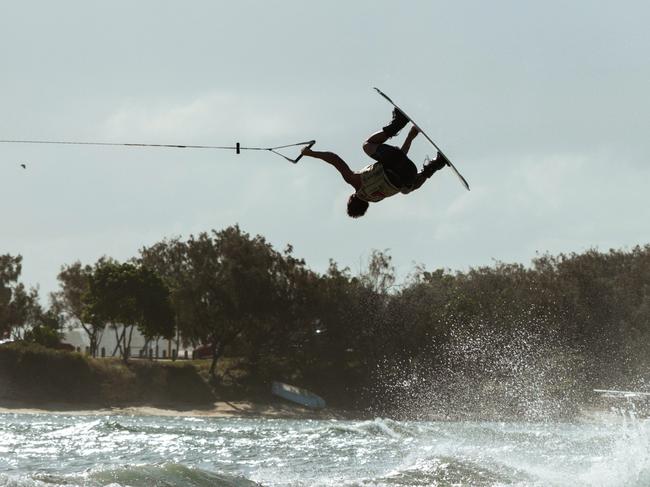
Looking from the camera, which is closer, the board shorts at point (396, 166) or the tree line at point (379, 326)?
the board shorts at point (396, 166)

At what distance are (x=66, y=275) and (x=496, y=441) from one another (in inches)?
1927

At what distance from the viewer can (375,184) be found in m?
11.8

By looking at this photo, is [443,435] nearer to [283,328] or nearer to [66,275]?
[283,328]

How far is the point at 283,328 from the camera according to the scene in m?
53.5

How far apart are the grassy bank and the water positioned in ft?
63.1

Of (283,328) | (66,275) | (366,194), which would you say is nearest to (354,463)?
(366,194)

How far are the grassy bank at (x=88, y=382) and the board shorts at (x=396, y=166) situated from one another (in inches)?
1470

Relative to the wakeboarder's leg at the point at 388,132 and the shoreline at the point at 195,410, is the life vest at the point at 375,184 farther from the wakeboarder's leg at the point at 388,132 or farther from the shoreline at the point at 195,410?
the shoreline at the point at 195,410

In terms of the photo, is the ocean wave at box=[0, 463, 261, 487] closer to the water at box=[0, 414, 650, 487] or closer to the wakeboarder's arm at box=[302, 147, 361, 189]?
the water at box=[0, 414, 650, 487]

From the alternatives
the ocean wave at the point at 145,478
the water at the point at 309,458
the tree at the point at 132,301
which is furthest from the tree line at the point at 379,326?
the ocean wave at the point at 145,478

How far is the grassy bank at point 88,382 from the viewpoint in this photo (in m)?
47.4

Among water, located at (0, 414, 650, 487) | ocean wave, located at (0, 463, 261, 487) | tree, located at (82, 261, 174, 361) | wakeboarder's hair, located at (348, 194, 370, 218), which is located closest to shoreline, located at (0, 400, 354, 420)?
tree, located at (82, 261, 174, 361)

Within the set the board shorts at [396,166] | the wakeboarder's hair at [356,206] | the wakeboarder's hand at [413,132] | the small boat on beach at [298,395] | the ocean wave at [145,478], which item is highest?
the wakeboarder's hand at [413,132]

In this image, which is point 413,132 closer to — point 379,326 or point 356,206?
point 356,206
